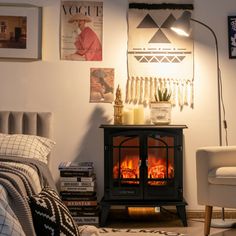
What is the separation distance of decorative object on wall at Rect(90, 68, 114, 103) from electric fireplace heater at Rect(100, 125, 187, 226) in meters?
0.48

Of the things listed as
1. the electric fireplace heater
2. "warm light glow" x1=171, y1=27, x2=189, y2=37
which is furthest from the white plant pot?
"warm light glow" x1=171, y1=27, x2=189, y2=37

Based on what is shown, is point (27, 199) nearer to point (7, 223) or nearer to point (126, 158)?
point (7, 223)

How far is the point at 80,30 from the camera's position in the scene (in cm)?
414

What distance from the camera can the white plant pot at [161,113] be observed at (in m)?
3.83

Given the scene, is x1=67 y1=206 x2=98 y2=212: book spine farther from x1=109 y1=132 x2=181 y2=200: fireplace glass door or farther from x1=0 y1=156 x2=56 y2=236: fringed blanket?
x1=0 y1=156 x2=56 y2=236: fringed blanket

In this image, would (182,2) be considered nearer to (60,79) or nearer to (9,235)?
(60,79)

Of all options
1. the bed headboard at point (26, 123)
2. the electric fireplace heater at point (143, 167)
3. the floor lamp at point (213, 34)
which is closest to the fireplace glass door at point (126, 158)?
the electric fireplace heater at point (143, 167)

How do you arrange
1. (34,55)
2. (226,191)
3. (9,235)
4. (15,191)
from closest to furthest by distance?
(9,235)
(15,191)
(226,191)
(34,55)

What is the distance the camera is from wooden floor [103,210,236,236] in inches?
138

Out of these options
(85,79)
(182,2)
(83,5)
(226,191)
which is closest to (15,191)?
(226,191)

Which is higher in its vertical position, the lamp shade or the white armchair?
the lamp shade

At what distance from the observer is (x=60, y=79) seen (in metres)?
4.13

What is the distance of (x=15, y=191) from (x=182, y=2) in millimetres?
2800

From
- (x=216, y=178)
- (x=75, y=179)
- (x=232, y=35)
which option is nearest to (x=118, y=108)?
(x=75, y=179)
